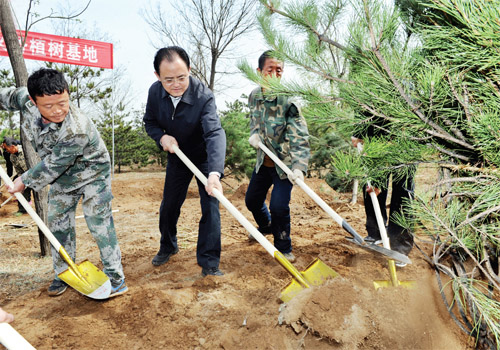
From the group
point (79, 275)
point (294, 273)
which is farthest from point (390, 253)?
point (79, 275)

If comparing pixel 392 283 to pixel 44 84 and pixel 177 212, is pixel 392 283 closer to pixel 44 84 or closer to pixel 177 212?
pixel 177 212

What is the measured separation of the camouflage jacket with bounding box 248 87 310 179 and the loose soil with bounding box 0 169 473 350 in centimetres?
92

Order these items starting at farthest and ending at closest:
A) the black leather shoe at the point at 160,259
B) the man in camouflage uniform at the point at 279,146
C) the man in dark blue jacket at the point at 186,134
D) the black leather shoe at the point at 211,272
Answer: the black leather shoe at the point at 160,259 < the man in camouflage uniform at the point at 279,146 < the black leather shoe at the point at 211,272 < the man in dark blue jacket at the point at 186,134

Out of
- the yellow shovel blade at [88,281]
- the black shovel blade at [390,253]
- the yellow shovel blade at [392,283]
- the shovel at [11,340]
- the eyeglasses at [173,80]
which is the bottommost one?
the yellow shovel blade at [88,281]

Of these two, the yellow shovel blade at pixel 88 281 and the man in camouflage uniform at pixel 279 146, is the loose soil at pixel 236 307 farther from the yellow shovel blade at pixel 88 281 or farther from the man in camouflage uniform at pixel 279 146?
the man in camouflage uniform at pixel 279 146

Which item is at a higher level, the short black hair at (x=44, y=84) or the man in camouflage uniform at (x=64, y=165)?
the short black hair at (x=44, y=84)

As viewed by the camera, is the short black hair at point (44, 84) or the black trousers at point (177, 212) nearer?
the short black hair at point (44, 84)

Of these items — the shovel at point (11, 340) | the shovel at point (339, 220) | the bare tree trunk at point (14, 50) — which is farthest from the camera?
the bare tree trunk at point (14, 50)

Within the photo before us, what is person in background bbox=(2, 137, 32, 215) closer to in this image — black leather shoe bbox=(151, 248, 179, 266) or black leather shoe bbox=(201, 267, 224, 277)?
black leather shoe bbox=(151, 248, 179, 266)

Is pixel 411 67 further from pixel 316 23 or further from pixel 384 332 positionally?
pixel 384 332

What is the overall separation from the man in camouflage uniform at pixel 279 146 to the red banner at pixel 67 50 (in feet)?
24.2

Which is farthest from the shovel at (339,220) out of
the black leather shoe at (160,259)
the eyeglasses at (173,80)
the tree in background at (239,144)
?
the tree in background at (239,144)

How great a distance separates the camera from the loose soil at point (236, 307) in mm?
1623

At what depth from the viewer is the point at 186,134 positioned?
2605 millimetres
